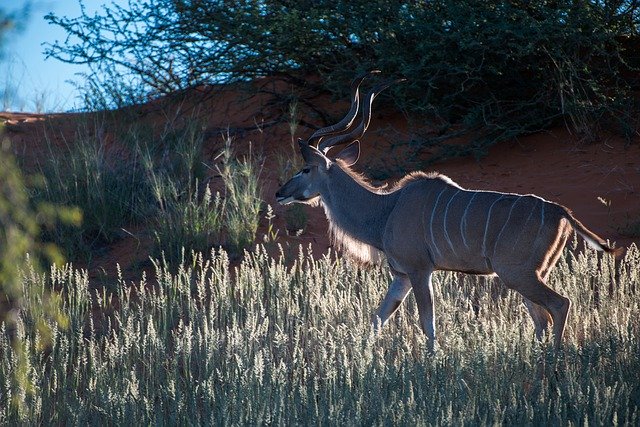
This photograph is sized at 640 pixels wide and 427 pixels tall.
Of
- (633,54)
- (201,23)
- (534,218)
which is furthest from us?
(201,23)

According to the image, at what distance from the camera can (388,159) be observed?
37.6ft

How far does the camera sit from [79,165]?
10.2 m

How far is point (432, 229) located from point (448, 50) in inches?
194

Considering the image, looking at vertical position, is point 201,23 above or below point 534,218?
above

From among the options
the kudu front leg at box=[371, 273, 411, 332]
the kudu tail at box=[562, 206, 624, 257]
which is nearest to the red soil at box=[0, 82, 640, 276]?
the kudu tail at box=[562, 206, 624, 257]

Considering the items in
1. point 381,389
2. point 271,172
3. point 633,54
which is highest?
point 633,54

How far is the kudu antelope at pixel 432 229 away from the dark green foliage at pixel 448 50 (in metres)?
3.49

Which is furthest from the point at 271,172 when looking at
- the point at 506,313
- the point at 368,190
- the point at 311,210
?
the point at 506,313

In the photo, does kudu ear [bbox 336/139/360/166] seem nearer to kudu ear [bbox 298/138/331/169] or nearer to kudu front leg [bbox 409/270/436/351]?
kudu ear [bbox 298/138/331/169]

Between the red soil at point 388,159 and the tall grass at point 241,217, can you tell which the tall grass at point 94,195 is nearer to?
the red soil at point 388,159

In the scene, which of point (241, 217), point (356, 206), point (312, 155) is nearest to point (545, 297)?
point (356, 206)

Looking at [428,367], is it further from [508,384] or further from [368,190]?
[368,190]

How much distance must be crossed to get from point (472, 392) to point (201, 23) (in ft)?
29.4

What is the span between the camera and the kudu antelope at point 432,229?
5797mm
